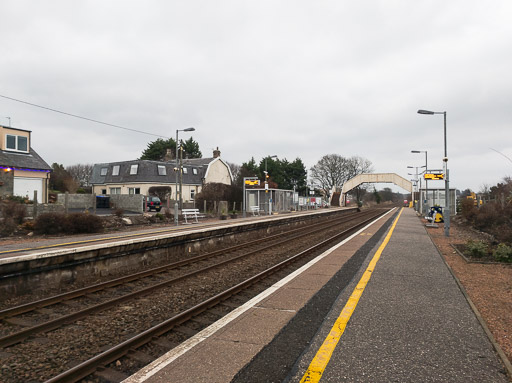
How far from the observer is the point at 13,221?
1532 cm

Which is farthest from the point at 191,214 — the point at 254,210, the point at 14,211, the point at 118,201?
the point at 14,211

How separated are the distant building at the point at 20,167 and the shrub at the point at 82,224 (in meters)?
11.7

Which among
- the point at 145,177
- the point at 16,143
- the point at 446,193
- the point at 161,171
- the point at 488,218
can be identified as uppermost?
the point at 16,143

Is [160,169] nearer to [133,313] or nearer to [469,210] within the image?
[469,210]

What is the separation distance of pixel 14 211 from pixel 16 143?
15336mm

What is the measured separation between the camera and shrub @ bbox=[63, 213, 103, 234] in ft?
53.3

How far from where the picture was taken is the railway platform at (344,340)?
344cm

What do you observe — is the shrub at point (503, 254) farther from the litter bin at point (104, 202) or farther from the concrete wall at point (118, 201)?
the litter bin at point (104, 202)

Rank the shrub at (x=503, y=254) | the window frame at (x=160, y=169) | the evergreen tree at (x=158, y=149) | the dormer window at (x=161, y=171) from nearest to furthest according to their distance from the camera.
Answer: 1. the shrub at (x=503, y=254)
2. the window frame at (x=160, y=169)
3. the dormer window at (x=161, y=171)
4. the evergreen tree at (x=158, y=149)

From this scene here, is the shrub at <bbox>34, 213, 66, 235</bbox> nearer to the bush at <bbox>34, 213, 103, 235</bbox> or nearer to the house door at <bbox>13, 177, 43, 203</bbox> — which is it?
the bush at <bbox>34, 213, 103, 235</bbox>

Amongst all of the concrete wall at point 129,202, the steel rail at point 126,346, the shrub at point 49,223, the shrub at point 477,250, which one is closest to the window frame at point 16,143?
the concrete wall at point 129,202

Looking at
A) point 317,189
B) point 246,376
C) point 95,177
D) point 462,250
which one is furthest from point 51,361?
point 317,189

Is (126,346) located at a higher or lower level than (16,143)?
lower

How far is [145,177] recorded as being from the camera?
43.3m
